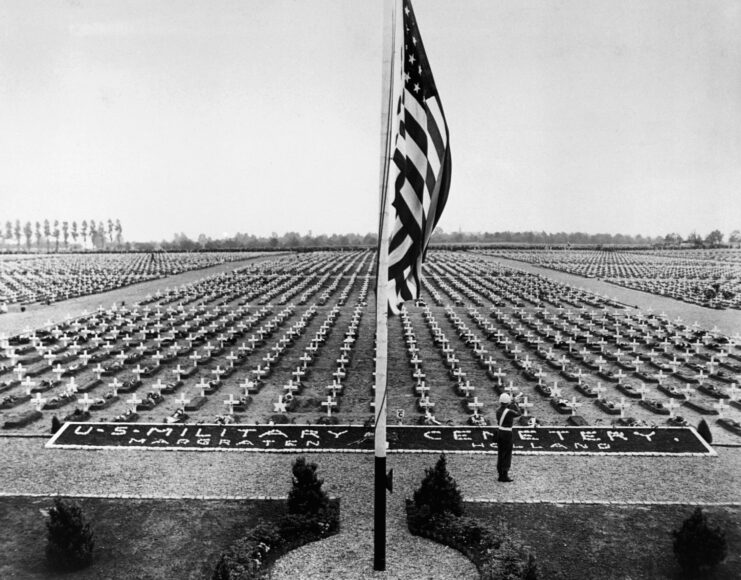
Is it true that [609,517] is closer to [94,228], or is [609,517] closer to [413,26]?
[413,26]

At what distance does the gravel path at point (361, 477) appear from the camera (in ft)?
39.0

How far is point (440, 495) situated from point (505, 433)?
253 centimetres

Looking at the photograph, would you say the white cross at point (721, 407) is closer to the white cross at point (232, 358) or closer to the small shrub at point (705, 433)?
the small shrub at point (705, 433)

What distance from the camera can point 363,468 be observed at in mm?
13398

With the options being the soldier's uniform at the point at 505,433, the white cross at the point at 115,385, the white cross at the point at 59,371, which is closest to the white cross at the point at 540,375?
the soldier's uniform at the point at 505,433

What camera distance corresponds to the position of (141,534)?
1055 cm

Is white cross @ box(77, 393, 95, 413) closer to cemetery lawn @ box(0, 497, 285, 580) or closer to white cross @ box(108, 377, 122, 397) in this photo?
white cross @ box(108, 377, 122, 397)

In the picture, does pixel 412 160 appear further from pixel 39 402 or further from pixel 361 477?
pixel 39 402

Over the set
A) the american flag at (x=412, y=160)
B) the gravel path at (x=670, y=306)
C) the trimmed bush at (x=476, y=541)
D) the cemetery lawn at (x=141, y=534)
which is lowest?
the cemetery lawn at (x=141, y=534)

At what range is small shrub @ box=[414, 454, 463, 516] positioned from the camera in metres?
10.8

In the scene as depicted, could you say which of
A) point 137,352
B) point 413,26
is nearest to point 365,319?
point 137,352

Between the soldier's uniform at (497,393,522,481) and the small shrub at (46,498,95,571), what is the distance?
8138 millimetres

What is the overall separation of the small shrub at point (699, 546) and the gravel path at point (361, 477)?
2.70m

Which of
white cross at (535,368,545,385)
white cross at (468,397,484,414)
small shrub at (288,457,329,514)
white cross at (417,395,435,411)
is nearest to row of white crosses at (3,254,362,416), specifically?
white cross at (417,395,435,411)
